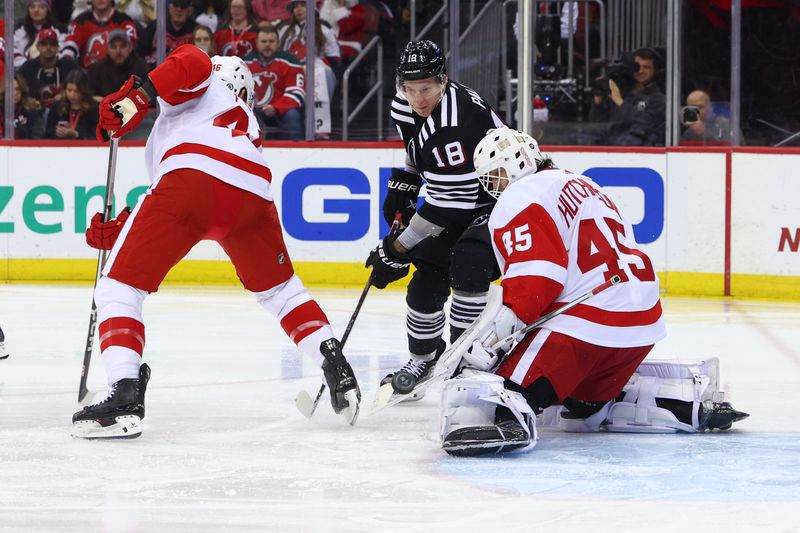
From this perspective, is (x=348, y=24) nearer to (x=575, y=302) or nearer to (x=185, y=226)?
(x=185, y=226)

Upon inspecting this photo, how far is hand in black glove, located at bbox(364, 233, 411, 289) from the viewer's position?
410 centimetres

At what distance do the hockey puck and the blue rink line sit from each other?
1.35ft

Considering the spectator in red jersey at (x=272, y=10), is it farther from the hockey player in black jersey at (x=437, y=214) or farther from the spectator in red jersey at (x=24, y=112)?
the hockey player in black jersey at (x=437, y=214)

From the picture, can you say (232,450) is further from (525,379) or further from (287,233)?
(287,233)

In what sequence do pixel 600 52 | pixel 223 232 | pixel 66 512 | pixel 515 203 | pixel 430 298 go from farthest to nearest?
pixel 600 52
pixel 430 298
pixel 223 232
pixel 515 203
pixel 66 512


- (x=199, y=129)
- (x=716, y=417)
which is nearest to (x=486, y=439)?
(x=716, y=417)

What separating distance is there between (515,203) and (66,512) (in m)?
1.24

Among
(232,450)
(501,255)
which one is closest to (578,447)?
(501,255)

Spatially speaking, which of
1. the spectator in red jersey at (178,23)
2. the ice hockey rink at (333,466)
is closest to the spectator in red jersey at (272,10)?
the spectator in red jersey at (178,23)

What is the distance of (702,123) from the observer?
7.30 metres

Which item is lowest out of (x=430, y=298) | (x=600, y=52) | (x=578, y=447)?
(x=578, y=447)

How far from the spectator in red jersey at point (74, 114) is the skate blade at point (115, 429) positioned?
441cm

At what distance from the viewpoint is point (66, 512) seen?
9.26ft

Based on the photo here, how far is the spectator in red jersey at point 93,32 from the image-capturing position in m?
7.88
